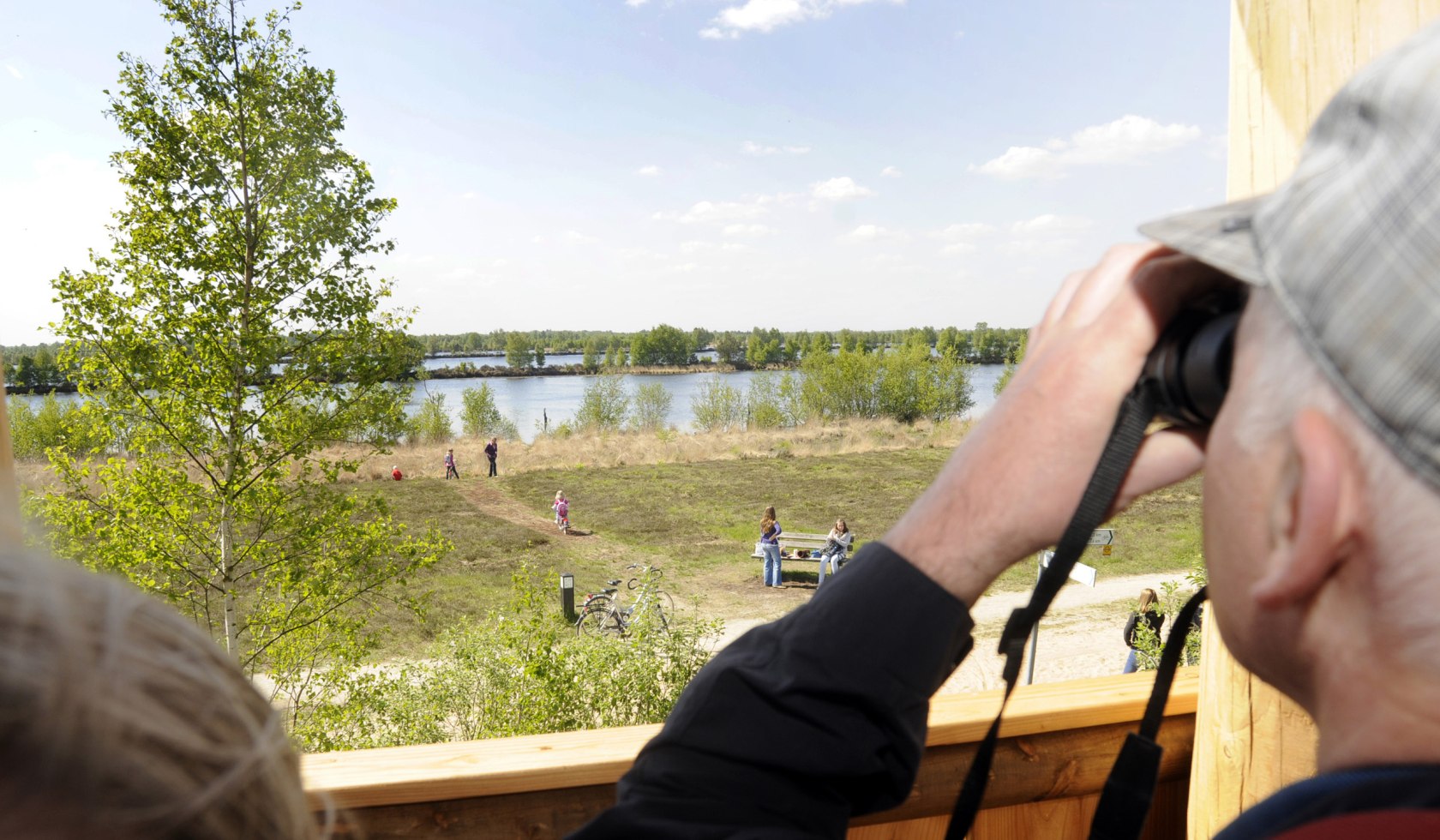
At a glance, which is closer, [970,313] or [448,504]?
[970,313]

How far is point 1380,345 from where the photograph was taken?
17 cm

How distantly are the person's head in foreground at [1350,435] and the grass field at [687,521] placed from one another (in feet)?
23.3

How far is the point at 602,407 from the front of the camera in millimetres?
16234

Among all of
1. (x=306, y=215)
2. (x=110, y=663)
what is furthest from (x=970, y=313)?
(x=306, y=215)

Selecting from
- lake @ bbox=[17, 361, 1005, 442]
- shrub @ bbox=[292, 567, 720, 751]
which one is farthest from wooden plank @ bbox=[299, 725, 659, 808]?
lake @ bbox=[17, 361, 1005, 442]

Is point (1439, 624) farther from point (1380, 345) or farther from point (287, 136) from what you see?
point (287, 136)

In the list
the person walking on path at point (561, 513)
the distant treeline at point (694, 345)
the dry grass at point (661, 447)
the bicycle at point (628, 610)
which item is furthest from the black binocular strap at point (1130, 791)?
the dry grass at point (661, 447)

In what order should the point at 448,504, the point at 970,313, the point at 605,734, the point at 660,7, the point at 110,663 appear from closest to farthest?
the point at 110,663
the point at 605,734
the point at 970,313
the point at 660,7
the point at 448,504

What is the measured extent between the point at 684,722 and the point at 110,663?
0.61ft

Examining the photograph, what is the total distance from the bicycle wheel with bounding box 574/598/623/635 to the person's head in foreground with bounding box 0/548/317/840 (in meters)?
4.77

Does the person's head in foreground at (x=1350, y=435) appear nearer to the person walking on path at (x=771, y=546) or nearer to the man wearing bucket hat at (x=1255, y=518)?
the man wearing bucket hat at (x=1255, y=518)

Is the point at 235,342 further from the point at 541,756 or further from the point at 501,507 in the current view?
the point at 501,507

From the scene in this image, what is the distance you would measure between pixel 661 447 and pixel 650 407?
2.42m

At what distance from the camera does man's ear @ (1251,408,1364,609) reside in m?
0.18
